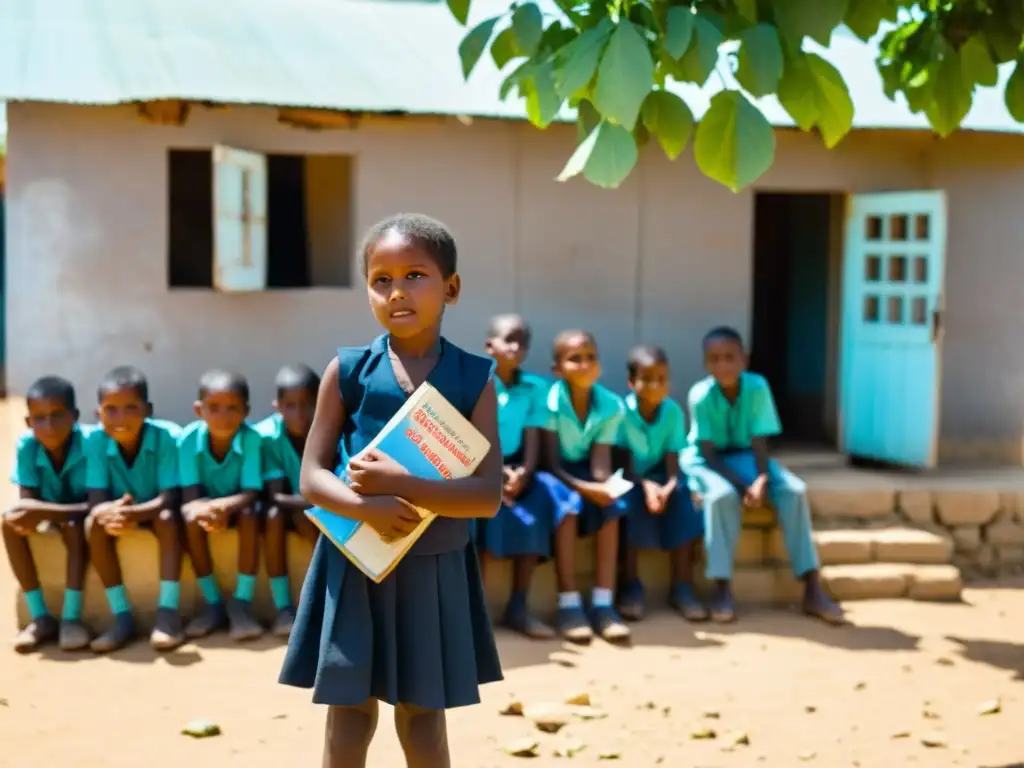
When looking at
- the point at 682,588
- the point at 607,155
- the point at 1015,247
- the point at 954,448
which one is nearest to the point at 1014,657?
the point at 682,588

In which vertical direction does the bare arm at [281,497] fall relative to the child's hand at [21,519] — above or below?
above

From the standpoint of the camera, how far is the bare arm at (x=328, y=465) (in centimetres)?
260

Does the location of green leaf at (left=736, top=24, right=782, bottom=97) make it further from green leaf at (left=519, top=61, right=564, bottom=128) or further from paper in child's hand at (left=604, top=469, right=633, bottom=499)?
paper in child's hand at (left=604, top=469, right=633, bottom=499)

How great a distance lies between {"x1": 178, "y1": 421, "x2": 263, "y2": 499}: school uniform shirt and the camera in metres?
5.33

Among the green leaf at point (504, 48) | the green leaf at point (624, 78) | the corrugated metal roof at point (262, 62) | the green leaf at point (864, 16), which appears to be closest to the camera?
the green leaf at point (624, 78)

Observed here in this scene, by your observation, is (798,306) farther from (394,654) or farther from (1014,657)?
(394,654)

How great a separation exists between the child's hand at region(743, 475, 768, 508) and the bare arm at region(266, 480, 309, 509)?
2.09m

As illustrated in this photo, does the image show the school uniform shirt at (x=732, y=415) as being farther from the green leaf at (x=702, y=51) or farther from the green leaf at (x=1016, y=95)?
the green leaf at (x=702, y=51)

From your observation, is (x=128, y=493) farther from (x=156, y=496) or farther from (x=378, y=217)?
(x=378, y=217)

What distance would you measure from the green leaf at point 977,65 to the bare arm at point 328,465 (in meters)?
1.69

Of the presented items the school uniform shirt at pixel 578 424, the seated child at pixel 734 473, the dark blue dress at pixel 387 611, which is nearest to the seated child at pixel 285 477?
the school uniform shirt at pixel 578 424

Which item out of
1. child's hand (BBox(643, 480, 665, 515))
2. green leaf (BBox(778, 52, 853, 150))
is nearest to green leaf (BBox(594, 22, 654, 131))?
green leaf (BBox(778, 52, 853, 150))

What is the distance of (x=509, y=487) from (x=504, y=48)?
2917mm

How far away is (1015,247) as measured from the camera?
25.2 feet
